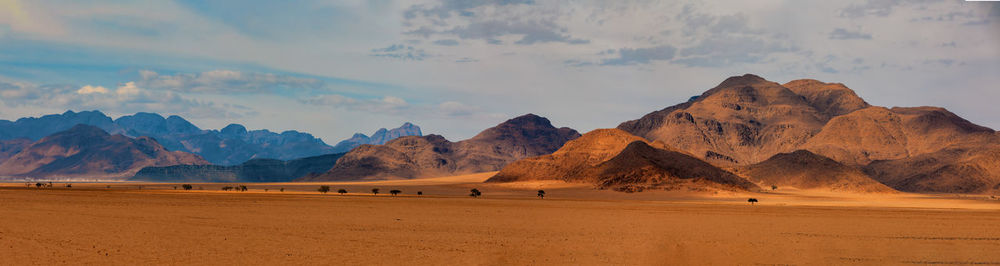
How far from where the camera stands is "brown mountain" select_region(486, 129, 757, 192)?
371ft

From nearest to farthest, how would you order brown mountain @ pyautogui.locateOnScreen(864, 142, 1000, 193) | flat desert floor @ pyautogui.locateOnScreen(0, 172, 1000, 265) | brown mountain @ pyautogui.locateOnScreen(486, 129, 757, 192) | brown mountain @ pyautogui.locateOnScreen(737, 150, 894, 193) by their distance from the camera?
flat desert floor @ pyautogui.locateOnScreen(0, 172, 1000, 265)
brown mountain @ pyautogui.locateOnScreen(486, 129, 757, 192)
brown mountain @ pyautogui.locateOnScreen(737, 150, 894, 193)
brown mountain @ pyautogui.locateOnScreen(864, 142, 1000, 193)

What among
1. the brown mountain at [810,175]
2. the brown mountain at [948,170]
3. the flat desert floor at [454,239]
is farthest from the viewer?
the brown mountain at [948,170]

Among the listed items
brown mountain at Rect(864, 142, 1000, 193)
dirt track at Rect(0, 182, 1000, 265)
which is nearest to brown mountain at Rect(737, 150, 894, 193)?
brown mountain at Rect(864, 142, 1000, 193)

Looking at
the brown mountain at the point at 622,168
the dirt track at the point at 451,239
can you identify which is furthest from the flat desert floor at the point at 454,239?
the brown mountain at the point at 622,168

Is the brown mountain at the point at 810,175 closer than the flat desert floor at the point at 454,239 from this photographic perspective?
No

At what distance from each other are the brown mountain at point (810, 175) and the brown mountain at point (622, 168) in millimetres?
14230

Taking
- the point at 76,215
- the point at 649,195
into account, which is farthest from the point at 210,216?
the point at 649,195

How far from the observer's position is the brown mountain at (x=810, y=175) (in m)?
131

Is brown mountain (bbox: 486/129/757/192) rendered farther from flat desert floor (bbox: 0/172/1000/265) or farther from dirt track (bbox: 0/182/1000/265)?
dirt track (bbox: 0/182/1000/265)

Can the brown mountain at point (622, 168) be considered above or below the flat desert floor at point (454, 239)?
above

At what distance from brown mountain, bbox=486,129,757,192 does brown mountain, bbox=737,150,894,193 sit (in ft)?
46.7

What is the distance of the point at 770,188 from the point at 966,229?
105 meters

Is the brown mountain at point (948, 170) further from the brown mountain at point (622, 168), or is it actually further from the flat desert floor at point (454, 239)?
the flat desert floor at point (454, 239)

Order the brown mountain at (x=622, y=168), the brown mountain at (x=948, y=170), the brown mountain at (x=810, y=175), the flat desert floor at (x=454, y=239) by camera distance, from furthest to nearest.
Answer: the brown mountain at (x=948, y=170) < the brown mountain at (x=810, y=175) < the brown mountain at (x=622, y=168) < the flat desert floor at (x=454, y=239)
